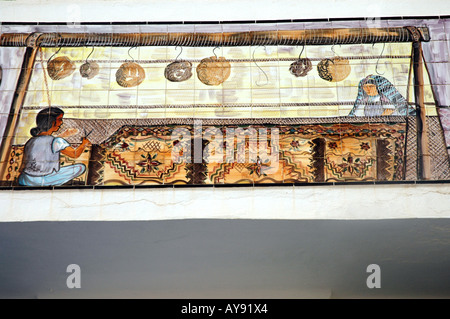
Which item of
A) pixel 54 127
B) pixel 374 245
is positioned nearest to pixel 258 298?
pixel 374 245

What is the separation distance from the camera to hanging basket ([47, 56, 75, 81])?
472cm

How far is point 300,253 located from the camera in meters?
4.61

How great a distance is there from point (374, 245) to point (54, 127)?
314cm

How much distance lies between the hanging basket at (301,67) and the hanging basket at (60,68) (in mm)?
2099

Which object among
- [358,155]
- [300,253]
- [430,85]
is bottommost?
[300,253]

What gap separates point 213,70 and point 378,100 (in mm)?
1562

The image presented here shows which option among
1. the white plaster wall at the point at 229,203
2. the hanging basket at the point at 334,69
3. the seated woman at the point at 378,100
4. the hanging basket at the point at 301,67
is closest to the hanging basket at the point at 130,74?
the white plaster wall at the point at 229,203

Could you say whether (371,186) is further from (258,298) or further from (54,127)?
(54,127)

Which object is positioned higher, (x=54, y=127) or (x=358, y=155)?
(x=54, y=127)

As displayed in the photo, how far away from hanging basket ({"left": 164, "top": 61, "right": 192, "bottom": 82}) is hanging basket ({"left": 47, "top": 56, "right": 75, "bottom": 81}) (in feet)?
3.02

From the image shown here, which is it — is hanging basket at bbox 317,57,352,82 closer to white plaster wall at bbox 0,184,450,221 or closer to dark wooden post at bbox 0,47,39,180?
white plaster wall at bbox 0,184,450,221

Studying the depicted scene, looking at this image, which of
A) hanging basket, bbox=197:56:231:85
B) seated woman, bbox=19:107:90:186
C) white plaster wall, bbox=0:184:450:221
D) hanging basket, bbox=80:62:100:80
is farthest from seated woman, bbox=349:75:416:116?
seated woman, bbox=19:107:90:186

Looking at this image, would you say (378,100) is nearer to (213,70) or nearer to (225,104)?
(225,104)

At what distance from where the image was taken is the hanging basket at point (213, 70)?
468 cm
